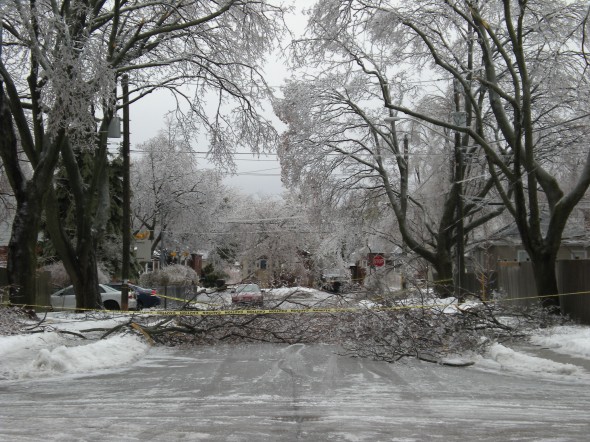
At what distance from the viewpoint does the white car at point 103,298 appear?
30781 millimetres

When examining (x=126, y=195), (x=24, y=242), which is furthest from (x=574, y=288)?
(x=126, y=195)

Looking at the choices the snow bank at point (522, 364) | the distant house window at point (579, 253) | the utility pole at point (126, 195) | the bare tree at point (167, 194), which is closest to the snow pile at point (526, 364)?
the snow bank at point (522, 364)

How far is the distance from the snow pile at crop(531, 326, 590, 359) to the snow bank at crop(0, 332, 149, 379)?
335 inches

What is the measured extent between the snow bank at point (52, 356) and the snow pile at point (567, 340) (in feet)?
27.9

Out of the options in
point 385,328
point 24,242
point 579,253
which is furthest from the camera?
point 579,253

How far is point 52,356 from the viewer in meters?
11.2

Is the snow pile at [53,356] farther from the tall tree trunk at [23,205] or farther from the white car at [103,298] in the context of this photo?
the white car at [103,298]

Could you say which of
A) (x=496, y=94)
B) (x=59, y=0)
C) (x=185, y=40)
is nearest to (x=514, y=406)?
(x=496, y=94)

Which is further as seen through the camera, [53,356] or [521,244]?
[521,244]

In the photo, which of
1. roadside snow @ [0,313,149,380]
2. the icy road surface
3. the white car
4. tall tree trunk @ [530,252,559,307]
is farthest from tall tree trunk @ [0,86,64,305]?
tall tree trunk @ [530,252,559,307]

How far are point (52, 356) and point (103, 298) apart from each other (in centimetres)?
2110

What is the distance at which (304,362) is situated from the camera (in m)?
12.6

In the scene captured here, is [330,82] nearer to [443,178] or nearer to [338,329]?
[443,178]

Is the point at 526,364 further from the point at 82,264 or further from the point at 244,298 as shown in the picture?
the point at 82,264
